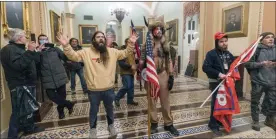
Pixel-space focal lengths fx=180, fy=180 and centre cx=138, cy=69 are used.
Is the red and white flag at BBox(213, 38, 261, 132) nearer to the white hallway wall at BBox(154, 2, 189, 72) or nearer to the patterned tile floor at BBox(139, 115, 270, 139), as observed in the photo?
the patterned tile floor at BBox(139, 115, 270, 139)

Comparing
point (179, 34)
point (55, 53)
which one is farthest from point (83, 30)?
point (55, 53)

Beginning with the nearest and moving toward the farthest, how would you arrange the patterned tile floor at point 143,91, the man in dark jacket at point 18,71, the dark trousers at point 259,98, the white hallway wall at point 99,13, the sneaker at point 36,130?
the man in dark jacket at point 18,71, the sneaker at point 36,130, the dark trousers at point 259,98, the patterned tile floor at point 143,91, the white hallway wall at point 99,13

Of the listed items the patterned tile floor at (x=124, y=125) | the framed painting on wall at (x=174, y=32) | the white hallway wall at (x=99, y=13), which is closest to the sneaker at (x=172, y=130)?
the patterned tile floor at (x=124, y=125)

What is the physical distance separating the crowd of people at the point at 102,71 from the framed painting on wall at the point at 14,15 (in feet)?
1.64

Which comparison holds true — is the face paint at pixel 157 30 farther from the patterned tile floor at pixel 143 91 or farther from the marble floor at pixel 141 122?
Result: the patterned tile floor at pixel 143 91

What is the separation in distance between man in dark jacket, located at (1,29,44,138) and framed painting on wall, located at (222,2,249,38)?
431cm

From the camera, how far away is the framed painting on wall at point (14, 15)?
2.60 metres

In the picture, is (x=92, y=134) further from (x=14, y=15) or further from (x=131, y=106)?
(x=14, y=15)

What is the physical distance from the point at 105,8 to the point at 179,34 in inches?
159

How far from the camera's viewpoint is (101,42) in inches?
90.4

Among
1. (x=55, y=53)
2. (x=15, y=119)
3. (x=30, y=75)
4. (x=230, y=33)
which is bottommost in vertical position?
(x=15, y=119)

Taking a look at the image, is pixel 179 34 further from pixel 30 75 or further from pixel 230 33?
pixel 30 75

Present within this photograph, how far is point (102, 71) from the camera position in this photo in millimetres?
2270

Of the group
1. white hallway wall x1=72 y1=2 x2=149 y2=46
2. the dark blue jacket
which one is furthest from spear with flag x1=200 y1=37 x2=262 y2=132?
white hallway wall x1=72 y1=2 x2=149 y2=46
